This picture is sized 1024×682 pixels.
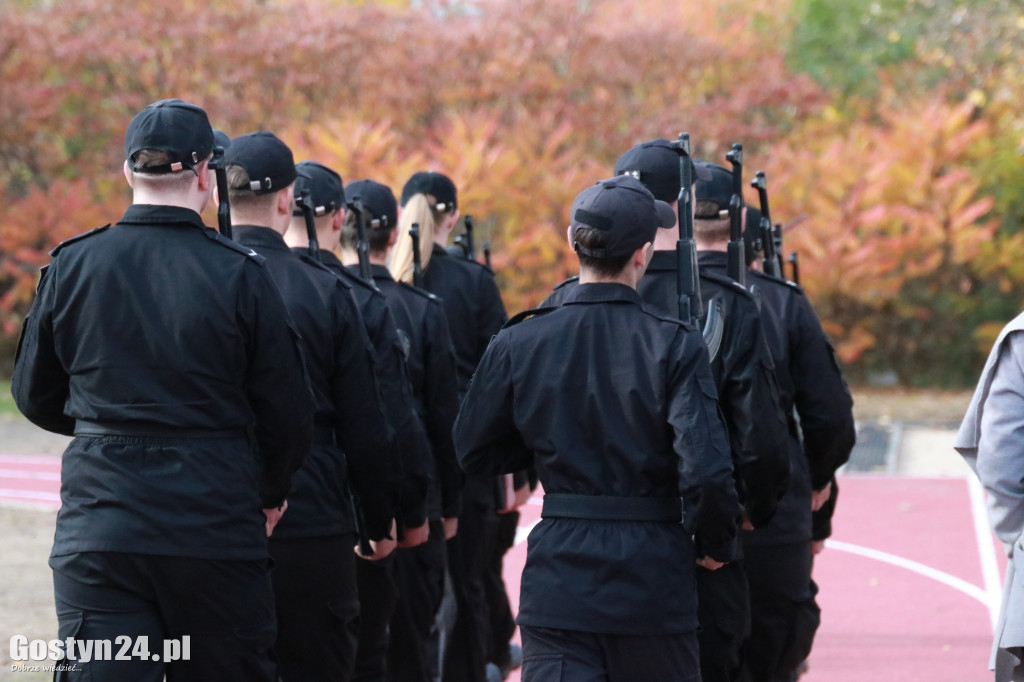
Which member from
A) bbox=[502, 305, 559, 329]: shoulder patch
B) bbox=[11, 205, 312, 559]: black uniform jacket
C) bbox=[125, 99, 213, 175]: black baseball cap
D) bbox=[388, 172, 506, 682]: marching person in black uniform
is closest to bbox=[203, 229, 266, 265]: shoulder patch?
bbox=[11, 205, 312, 559]: black uniform jacket

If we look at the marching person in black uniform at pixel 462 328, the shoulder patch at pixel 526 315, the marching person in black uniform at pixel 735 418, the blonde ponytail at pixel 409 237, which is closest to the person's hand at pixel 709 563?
the marching person in black uniform at pixel 735 418

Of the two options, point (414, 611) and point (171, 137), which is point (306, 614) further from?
point (171, 137)

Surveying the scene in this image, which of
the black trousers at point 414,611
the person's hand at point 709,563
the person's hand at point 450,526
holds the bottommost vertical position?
the black trousers at point 414,611

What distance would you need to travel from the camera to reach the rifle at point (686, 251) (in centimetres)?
414

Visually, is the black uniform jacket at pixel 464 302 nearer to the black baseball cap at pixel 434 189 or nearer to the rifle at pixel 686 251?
the black baseball cap at pixel 434 189

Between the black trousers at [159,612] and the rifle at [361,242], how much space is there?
2161 millimetres

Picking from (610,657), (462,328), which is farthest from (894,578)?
(610,657)

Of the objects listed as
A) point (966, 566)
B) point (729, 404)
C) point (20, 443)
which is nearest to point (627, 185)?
point (729, 404)

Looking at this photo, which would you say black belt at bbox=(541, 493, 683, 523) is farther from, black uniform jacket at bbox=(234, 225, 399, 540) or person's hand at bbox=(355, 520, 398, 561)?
person's hand at bbox=(355, 520, 398, 561)

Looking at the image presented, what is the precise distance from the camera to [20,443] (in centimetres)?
1407

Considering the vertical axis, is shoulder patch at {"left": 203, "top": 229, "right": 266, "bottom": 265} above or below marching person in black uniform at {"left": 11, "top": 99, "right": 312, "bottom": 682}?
above

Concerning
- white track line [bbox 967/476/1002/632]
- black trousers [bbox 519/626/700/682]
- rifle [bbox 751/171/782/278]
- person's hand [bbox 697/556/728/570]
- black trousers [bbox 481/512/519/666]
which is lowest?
white track line [bbox 967/476/1002/632]

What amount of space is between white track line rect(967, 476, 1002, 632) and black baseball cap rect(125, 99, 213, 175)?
4824 mm

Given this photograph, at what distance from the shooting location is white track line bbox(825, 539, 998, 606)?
8391mm
